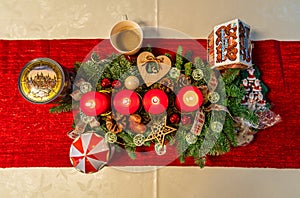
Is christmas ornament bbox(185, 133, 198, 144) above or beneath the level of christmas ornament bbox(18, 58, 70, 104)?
beneath

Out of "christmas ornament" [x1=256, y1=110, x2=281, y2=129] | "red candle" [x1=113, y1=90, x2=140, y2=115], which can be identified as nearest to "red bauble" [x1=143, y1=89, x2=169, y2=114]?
"red candle" [x1=113, y1=90, x2=140, y2=115]

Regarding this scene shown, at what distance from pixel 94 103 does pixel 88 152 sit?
14cm

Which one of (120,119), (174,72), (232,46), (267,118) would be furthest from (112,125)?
(267,118)

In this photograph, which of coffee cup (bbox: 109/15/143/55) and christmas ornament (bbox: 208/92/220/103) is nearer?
christmas ornament (bbox: 208/92/220/103)

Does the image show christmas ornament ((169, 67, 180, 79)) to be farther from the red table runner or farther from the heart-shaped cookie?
the red table runner

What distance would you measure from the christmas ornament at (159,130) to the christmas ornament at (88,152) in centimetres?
14

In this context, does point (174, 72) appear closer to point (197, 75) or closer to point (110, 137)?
point (197, 75)

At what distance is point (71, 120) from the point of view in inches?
41.3

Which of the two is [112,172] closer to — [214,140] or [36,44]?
[214,140]

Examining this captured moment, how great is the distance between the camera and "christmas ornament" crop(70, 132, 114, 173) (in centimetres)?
80

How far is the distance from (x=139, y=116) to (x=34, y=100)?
0.30 m

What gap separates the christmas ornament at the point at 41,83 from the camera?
2.63 feet

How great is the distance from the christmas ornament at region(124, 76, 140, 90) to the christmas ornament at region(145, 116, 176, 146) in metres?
0.12

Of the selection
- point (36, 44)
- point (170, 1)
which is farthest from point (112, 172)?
point (170, 1)
